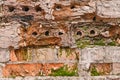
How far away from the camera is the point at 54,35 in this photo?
514 cm

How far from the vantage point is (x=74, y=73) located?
5.04 meters

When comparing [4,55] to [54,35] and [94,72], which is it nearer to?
[54,35]

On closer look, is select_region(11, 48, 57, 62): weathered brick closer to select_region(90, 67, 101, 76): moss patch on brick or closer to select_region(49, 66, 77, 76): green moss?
select_region(49, 66, 77, 76): green moss

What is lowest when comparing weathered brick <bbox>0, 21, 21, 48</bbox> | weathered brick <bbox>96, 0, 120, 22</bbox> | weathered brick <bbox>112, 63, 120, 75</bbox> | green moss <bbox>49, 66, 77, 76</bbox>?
green moss <bbox>49, 66, 77, 76</bbox>

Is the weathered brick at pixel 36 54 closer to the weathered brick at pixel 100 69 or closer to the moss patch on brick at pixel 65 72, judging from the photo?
the moss patch on brick at pixel 65 72

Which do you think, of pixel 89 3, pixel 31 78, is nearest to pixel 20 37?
pixel 31 78

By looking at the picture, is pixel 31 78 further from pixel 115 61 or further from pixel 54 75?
pixel 115 61

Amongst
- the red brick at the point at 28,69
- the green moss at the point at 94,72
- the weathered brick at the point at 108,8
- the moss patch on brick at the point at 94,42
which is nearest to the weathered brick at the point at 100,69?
the green moss at the point at 94,72

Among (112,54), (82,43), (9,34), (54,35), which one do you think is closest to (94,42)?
(82,43)

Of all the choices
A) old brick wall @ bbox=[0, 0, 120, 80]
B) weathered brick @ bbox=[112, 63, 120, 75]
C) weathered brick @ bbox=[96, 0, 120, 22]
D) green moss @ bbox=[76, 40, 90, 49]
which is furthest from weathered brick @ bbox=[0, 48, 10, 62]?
weathered brick @ bbox=[112, 63, 120, 75]

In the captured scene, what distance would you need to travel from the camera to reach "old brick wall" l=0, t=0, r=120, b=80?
201 inches

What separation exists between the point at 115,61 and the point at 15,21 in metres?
1.46

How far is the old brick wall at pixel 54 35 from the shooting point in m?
5.10

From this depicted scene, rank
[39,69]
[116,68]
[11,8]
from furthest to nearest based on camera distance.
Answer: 1. [11,8]
2. [39,69]
3. [116,68]
